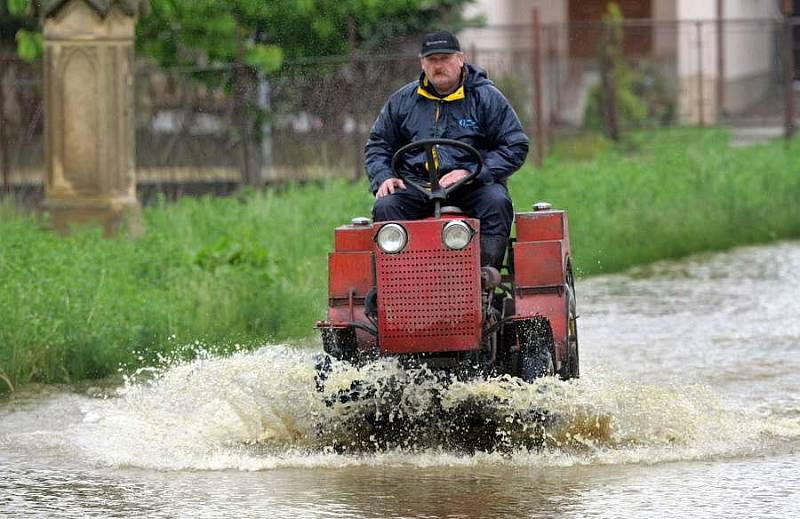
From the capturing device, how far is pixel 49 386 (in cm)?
1034

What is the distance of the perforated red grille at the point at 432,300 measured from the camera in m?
7.97

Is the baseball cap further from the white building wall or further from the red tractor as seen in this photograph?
the white building wall

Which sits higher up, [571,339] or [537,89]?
[537,89]

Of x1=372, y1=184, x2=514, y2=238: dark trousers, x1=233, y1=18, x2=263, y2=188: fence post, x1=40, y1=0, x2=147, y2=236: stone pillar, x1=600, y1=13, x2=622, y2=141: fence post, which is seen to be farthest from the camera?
x1=600, y1=13, x2=622, y2=141: fence post

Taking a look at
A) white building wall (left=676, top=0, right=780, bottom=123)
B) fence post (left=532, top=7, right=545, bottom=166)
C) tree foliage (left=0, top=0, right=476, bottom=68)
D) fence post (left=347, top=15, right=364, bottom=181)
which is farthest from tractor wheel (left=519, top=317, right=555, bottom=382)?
white building wall (left=676, top=0, right=780, bottom=123)

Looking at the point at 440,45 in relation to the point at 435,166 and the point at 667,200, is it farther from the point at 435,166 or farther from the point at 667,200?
the point at 667,200

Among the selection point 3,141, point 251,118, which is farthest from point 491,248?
point 251,118

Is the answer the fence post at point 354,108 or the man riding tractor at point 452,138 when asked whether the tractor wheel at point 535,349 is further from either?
the fence post at point 354,108

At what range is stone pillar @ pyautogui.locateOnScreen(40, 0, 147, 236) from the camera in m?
15.6

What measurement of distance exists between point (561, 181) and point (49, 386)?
9027mm

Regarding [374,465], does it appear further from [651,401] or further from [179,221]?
[179,221]

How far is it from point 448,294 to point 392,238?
0.33 metres

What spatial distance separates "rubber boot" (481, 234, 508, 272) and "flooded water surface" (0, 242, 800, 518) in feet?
2.05

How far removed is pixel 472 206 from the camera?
8555 millimetres
